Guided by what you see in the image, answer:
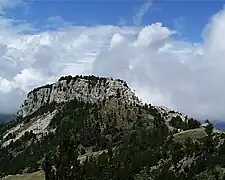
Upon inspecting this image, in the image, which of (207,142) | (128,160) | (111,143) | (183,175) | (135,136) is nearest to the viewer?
(183,175)

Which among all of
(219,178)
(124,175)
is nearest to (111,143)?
(124,175)

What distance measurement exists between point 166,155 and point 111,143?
295 feet

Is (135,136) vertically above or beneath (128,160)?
above

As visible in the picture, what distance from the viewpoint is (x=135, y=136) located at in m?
176

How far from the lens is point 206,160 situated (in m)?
84.4

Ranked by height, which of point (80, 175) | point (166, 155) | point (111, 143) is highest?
point (111, 143)

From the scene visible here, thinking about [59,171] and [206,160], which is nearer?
[59,171]

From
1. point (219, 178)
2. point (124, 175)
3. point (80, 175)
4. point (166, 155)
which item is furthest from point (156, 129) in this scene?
point (80, 175)

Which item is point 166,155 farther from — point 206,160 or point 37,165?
point 37,165

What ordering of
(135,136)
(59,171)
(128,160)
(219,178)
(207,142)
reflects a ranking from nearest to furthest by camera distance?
(59,171) < (219,178) < (207,142) < (128,160) < (135,136)

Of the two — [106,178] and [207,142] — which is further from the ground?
[207,142]

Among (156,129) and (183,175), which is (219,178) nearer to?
(183,175)

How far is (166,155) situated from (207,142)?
2059cm

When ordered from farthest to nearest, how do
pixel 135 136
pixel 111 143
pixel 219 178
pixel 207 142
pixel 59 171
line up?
pixel 111 143
pixel 135 136
pixel 207 142
pixel 219 178
pixel 59 171
